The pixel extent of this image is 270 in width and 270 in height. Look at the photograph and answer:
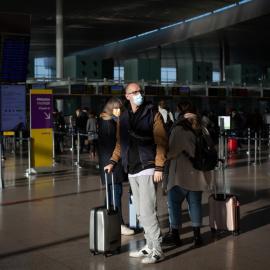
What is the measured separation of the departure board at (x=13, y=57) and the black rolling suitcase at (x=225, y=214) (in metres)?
7.09

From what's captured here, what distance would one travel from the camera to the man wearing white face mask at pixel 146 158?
5609 mm

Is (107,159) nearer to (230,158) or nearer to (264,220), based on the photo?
(264,220)

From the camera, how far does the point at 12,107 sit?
13.0 metres

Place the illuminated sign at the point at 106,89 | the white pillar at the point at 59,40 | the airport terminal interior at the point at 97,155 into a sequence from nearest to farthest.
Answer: the airport terminal interior at the point at 97,155, the illuminated sign at the point at 106,89, the white pillar at the point at 59,40

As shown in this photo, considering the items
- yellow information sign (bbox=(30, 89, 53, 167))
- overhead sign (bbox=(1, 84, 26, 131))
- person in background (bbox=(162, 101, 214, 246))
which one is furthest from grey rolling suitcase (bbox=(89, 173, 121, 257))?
yellow information sign (bbox=(30, 89, 53, 167))

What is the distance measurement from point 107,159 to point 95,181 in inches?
218

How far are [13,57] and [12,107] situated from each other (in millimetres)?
1240

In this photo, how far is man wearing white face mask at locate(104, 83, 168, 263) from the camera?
5.61 m

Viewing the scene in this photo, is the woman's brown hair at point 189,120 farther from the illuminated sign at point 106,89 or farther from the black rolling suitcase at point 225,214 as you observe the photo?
the illuminated sign at point 106,89

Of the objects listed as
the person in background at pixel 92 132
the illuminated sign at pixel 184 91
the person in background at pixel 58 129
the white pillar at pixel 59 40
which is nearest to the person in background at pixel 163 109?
the person in background at pixel 92 132

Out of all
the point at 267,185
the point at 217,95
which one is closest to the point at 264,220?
the point at 267,185

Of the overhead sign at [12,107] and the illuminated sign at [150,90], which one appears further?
the illuminated sign at [150,90]

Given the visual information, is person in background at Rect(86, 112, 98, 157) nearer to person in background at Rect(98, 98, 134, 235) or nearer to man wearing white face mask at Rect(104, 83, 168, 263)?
person in background at Rect(98, 98, 134, 235)

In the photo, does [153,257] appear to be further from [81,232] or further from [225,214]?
[81,232]
